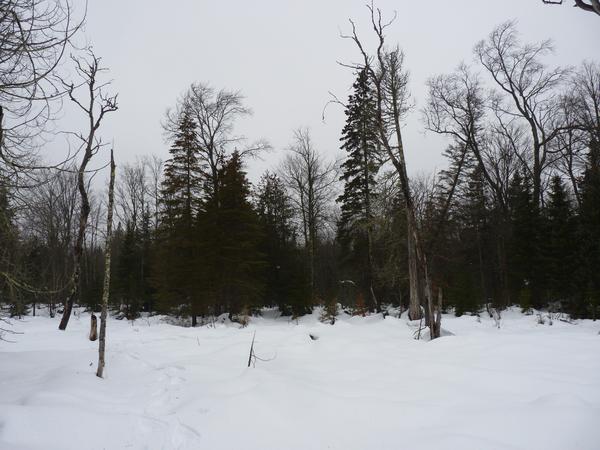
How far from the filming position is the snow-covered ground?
3.52 meters

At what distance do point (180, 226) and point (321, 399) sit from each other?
16738 millimetres

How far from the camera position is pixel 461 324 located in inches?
484

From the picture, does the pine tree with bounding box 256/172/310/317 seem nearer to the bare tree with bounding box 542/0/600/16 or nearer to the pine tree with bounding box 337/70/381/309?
the pine tree with bounding box 337/70/381/309

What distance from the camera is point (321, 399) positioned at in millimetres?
4730

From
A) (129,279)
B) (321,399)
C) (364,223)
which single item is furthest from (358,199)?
(129,279)

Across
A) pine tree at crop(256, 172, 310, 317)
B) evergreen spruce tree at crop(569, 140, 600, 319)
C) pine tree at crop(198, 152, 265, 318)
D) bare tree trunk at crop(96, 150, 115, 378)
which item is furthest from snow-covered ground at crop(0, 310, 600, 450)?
pine tree at crop(256, 172, 310, 317)

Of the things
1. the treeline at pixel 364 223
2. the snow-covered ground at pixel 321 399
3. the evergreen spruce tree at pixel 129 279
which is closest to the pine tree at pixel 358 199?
the treeline at pixel 364 223

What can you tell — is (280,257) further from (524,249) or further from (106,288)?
(106,288)

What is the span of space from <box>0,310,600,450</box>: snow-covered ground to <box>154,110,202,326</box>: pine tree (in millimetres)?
11046

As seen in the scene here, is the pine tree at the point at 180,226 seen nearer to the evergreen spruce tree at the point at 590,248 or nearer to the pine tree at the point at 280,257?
the pine tree at the point at 280,257

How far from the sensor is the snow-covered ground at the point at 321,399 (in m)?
3.52

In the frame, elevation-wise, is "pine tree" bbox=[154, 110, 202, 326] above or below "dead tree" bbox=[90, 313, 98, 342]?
above

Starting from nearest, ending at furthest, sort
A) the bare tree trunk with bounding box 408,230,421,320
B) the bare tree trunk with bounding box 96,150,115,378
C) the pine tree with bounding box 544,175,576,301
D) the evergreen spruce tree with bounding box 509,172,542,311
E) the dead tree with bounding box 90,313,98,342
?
the bare tree trunk with bounding box 96,150,115,378 < the dead tree with bounding box 90,313,98,342 < the bare tree trunk with bounding box 408,230,421,320 < the pine tree with bounding box 544,175,576,301 < the evergreen spruce tree with bounding box 509,172,542,311

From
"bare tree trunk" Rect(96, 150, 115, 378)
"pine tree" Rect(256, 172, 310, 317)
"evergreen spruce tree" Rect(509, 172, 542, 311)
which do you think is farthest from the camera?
"pine tree" Rect(256, 172, 310, 317)
